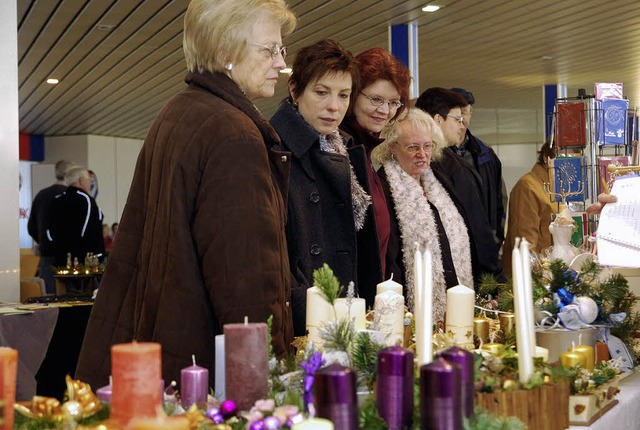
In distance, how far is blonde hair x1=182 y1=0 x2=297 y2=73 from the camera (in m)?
2.09

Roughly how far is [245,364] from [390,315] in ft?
1.66

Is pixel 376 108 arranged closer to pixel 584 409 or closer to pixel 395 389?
pixel 584 409

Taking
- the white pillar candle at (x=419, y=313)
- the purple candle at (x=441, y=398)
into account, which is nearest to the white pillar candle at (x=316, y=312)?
the white pillar candle at (x=419, y=313)

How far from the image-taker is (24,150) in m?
17.0

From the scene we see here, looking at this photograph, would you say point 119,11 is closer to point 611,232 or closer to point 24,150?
point 611,232

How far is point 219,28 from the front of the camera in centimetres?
210

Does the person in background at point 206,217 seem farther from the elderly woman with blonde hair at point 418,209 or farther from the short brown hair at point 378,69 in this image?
the elderly woman with blonde hair at point 418,209

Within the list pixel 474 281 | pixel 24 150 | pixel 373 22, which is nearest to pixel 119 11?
pixel 373 22

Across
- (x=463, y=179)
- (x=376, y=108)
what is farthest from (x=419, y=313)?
(x=463, y=179)

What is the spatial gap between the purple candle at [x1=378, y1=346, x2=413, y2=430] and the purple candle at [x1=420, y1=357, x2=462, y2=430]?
72mm

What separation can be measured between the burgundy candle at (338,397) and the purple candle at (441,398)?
0.31ft

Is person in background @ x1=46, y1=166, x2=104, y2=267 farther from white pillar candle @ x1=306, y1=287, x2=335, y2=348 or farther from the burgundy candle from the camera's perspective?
the burgundy candle

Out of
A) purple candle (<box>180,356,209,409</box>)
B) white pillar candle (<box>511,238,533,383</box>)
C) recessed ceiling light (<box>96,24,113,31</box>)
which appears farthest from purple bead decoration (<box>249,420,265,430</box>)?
recessed ceiling light (<box>96,24,113,31</box>)

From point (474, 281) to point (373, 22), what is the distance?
17.6ft
